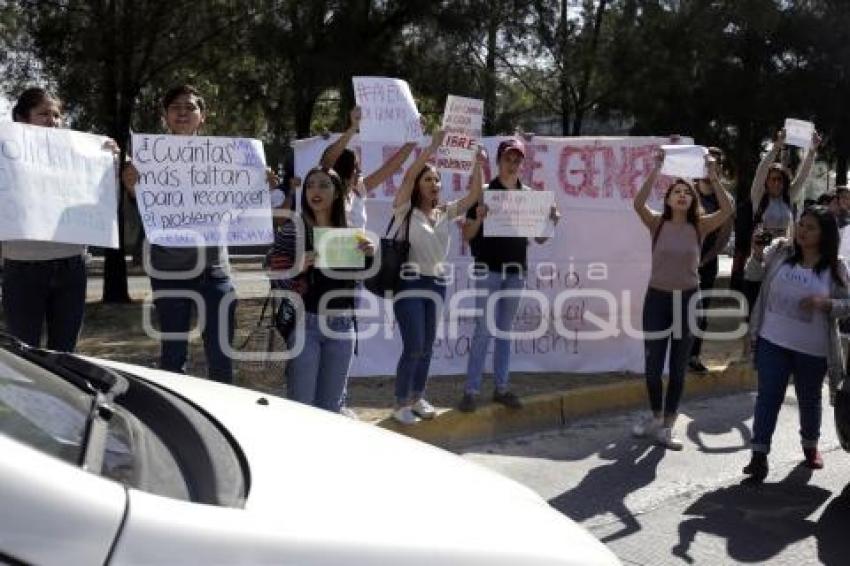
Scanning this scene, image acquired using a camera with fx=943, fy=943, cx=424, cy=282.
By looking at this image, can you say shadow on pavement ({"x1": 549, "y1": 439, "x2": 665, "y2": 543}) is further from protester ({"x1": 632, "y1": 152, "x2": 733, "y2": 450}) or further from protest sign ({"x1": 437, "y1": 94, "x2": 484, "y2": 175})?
protest sign ({"x1": 437, "y1": 94, "x2": 484, "y2": 175})

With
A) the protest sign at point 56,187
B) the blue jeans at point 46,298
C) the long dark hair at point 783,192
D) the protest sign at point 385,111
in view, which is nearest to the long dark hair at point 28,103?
the protest sign at point 56,187

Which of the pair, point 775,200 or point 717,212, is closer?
point 717,212

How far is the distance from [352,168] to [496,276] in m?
1.31

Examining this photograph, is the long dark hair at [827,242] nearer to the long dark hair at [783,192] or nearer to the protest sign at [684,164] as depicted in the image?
the protest sign at [684,164]

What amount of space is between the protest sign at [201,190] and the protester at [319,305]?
0.49 meters

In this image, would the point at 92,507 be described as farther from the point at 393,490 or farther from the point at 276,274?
the point at 276,274

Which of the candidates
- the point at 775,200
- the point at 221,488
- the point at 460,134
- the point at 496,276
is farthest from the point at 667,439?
the point at 221,488

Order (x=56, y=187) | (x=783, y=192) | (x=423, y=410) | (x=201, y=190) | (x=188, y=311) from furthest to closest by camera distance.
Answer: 1. (x=783, y=192)
2. (x=423, y=410)
3. (x=201, y=190)
4. (x=188, y=311)
5. (x=56, y=187)

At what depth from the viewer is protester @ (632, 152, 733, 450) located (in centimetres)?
622

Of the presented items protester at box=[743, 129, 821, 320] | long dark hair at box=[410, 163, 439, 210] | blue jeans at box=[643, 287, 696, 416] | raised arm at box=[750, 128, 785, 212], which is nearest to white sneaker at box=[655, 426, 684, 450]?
blue jeans at box=[643, 287, 696, 416]

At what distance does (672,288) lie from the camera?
6.22 meters

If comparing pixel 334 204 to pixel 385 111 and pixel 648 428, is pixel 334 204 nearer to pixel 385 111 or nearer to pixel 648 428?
pixel 385 111

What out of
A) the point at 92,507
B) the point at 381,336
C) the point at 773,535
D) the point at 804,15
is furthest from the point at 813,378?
the point at 804,15

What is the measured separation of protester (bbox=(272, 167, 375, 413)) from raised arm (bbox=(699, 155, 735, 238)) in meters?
2.68
